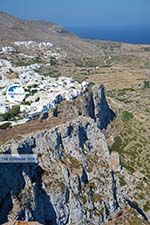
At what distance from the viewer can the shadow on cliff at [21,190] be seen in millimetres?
33375

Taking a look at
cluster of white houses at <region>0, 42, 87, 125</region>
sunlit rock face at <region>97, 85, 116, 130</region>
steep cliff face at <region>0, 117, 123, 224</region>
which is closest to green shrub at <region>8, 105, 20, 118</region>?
cluster of white houses at <region>0, 42, 87, 125</region>

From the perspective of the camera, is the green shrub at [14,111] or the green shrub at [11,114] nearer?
the green shrub at [11,114]

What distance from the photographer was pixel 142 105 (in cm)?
9656

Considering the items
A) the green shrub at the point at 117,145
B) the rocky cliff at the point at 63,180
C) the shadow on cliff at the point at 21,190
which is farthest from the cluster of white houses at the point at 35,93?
the shadow on cliff at the point at 21,190

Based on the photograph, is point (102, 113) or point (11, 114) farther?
Result: point (102, 113)

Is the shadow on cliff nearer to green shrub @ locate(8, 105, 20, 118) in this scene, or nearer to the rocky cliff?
the rocky cliff

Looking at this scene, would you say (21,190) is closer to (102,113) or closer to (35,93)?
(35,93)

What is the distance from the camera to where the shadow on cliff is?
109 feet

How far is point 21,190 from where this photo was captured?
114 feet

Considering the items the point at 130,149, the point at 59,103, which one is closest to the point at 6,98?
the point at 59,103

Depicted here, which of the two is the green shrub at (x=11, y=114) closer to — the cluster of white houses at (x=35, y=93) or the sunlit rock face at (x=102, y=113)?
the cluster of white houses at (x=35, y=93)

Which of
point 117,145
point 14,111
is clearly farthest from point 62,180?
point 117,145

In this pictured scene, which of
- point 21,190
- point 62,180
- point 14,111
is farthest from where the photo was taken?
point 14,111

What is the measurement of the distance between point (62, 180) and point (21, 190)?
4.51 meters
